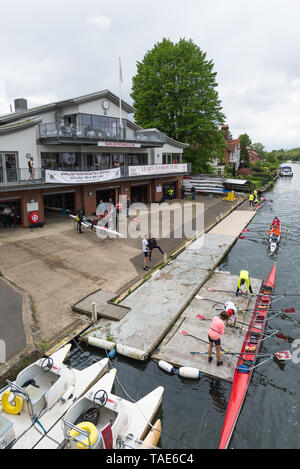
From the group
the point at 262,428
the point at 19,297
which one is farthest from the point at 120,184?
the point at 262,428

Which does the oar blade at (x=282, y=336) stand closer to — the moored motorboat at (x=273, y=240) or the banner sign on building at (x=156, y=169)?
the moored motorboat at (x=273, y=240)

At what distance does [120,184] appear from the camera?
2998 centimetres

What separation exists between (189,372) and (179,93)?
37.6 m

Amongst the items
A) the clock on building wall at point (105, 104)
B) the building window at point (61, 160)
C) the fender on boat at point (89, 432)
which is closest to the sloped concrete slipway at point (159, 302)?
the fender on boat at point (89, 432)

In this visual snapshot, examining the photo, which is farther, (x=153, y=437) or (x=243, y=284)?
(x=243, y=284)

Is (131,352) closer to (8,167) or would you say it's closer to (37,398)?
(37,398)

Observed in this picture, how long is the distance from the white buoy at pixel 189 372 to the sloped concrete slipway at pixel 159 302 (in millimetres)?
1316

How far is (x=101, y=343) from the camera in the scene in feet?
33.3

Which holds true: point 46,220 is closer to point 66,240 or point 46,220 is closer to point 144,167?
A: point 66,240

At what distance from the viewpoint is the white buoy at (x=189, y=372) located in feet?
28.8

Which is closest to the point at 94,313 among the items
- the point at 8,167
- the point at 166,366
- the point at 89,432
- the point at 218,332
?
the point at 166,366

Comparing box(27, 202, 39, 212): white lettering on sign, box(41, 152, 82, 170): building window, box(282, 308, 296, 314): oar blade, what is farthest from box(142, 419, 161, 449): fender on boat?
box(41, 152, 82, 170): building window

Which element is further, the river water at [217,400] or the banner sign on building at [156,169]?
the banner sign on building at [156,169]

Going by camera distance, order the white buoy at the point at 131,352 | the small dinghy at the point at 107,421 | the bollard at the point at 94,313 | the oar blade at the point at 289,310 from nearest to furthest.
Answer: the small dinghy at the point at 107,421 < the white buoy at the point at 131,352 < the bollard at the point at 94,313 < the oar blade at the point at 289,310
